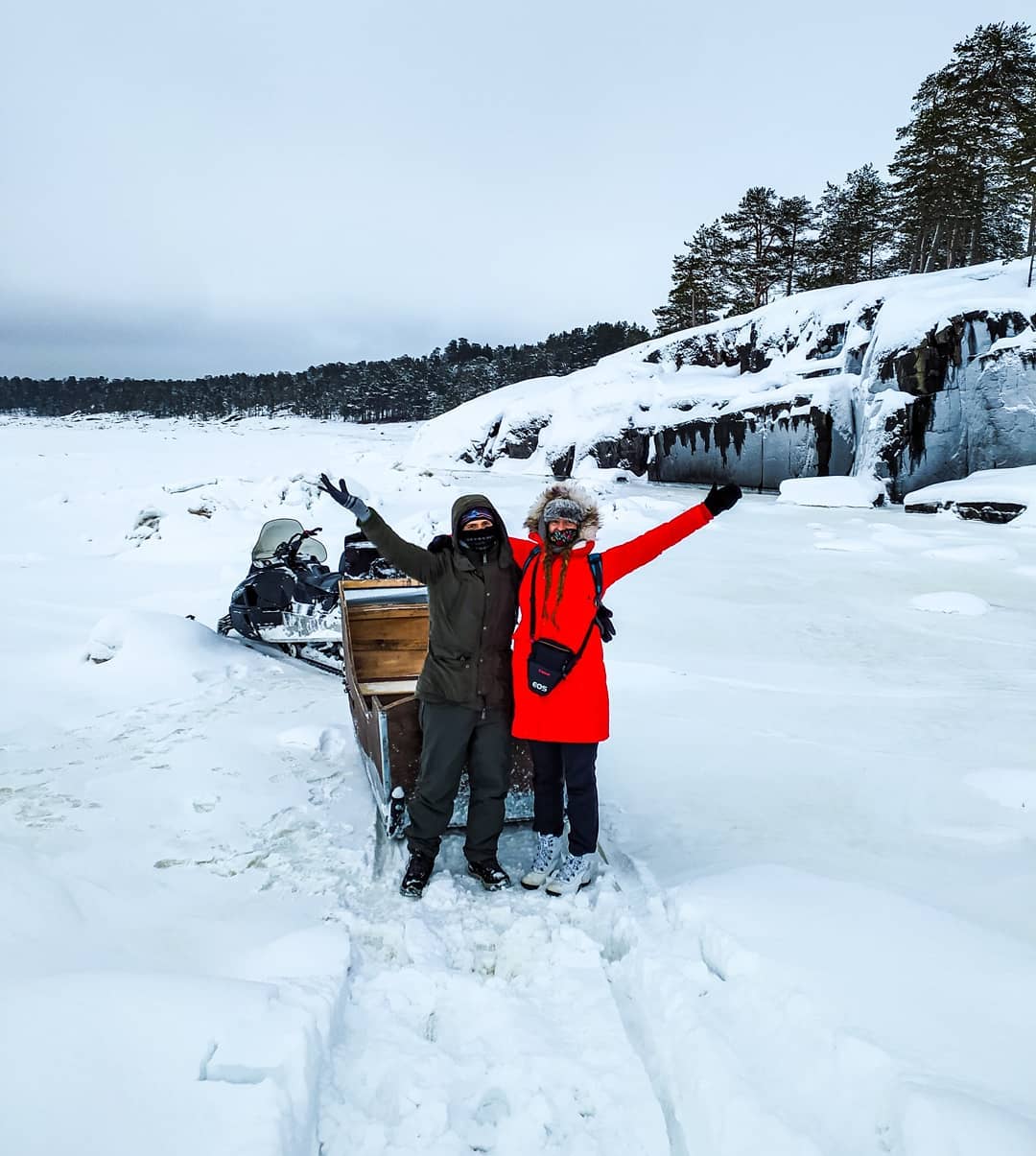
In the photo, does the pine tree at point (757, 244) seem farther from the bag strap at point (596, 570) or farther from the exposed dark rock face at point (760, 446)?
the bag strap at point (596, 570)

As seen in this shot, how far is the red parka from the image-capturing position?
2932 mm

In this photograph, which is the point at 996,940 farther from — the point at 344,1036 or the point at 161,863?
the point at 161,863

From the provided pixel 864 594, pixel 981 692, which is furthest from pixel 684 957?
pixel 864 594

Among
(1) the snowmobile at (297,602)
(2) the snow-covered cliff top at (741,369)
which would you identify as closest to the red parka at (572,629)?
(1) the snowmobile at (297,602)

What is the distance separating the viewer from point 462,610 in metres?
3.06

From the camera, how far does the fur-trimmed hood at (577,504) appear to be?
2994 mm

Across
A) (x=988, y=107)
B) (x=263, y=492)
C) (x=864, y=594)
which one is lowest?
(x=864, y=594)

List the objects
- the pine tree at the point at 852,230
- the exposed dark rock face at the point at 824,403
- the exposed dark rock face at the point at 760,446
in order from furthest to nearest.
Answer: the pine tree at the point at 852,230
the exposed dark rock face at the point at 760,446
the exposed dark rock face at the point at 824,403

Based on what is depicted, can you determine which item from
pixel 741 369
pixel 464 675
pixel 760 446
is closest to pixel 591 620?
pixel 464 675

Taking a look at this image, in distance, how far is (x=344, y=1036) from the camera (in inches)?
89.0

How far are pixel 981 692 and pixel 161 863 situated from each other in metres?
6.00

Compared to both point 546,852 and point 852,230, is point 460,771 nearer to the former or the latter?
point 546,852

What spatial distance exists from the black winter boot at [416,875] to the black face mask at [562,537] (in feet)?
4.80

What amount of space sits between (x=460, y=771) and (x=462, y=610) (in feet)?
2.39
